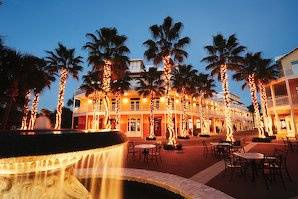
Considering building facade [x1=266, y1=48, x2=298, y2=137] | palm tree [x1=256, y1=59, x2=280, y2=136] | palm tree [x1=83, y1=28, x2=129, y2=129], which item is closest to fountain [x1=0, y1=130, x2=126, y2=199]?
palm tree [x1=83, y1=28, x2=129, y2=129]

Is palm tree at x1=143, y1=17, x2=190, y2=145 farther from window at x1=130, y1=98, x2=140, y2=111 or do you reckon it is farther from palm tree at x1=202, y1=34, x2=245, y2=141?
window at x1=130, y1=98, x2=140, y2=111

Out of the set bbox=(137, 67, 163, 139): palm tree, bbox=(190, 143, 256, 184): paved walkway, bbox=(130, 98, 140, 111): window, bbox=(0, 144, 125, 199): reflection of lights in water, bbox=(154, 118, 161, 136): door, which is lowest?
bbox=(190, 143, 256, 184): paved walkway

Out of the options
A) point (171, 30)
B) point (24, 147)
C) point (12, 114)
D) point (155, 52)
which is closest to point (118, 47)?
point (155, 52)

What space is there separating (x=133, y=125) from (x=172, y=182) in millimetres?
31289

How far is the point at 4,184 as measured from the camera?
382 cm

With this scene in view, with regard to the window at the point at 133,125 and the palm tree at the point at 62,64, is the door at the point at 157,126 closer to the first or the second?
the window at the point at 133,125

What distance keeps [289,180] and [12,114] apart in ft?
55.6

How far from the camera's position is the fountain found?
2.52 metres

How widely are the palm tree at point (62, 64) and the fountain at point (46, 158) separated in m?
23.6

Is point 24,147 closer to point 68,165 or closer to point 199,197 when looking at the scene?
point 68,165

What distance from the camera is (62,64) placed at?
27453mm

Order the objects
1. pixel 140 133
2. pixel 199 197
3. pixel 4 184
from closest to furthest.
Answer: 1. pixel 4 184
2. pixel 199 197
3. pixel 140 133

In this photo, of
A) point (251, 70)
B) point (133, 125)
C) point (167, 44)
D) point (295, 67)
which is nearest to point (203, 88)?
point (251, 70)

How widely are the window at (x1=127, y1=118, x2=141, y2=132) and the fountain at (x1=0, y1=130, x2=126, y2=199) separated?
33.7 meters
